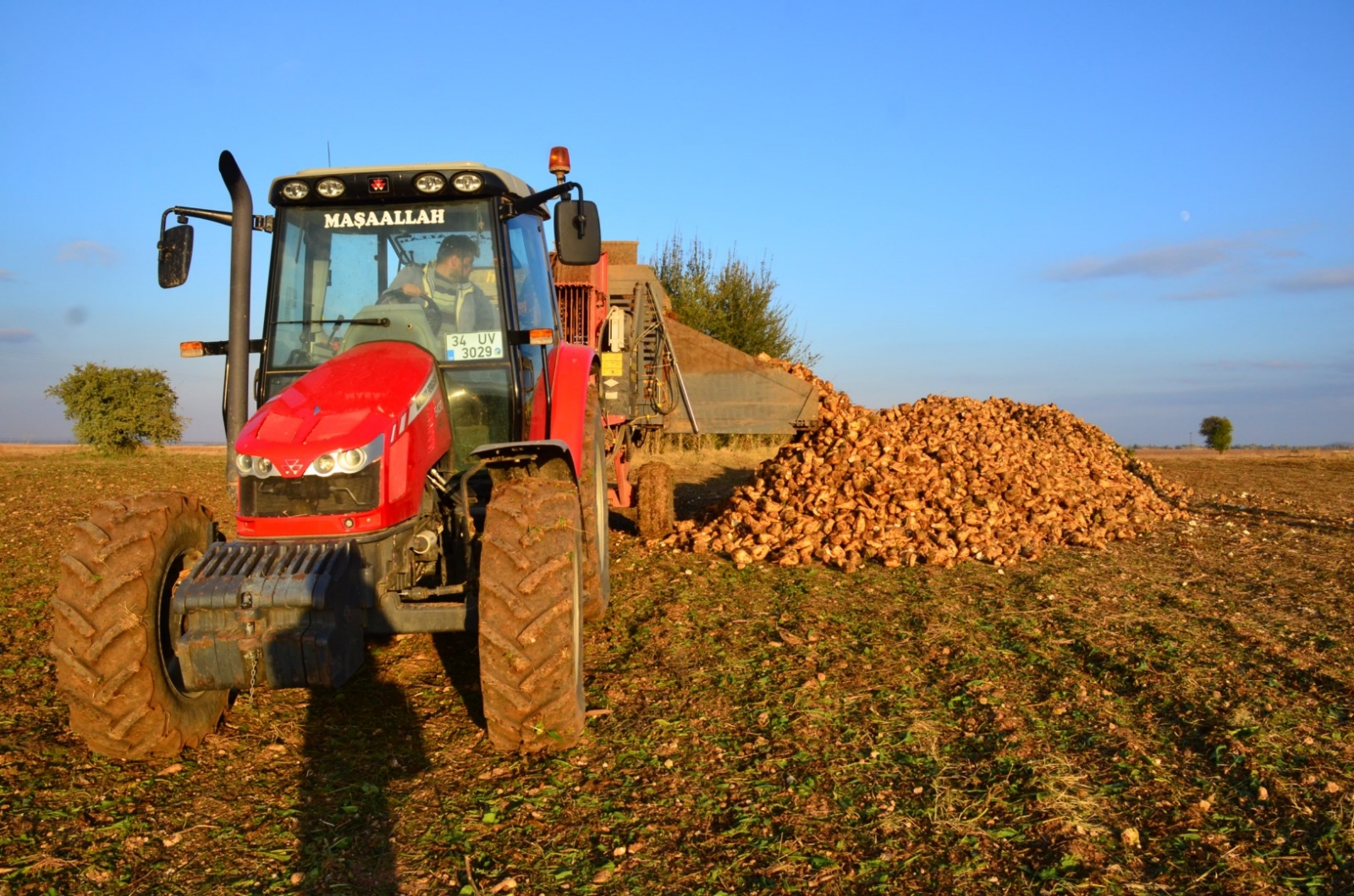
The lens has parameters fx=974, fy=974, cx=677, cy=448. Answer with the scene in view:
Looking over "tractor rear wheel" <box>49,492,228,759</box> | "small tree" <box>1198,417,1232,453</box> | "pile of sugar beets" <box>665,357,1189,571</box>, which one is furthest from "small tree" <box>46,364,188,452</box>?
"small tree" <box>1198,417,1232,453</box>

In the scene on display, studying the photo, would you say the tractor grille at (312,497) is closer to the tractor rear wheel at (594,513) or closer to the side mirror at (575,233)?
the tractor rear wheel at (594,513)

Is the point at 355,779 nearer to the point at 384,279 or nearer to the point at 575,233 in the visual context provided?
the point at 384,279

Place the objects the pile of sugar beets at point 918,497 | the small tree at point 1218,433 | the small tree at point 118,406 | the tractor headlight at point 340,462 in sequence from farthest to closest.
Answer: the small tree at point 1218,433
the small tree at point 118,406
the pile of sugar beets at point 918,497
the tractor headlight at point 340,462

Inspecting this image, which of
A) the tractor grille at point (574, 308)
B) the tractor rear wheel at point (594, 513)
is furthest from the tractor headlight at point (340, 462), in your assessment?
the tractor grille at point (574, 308)

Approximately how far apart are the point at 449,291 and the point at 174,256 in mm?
1281

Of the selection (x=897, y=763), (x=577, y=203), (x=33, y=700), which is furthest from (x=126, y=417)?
(x=897, y=763)

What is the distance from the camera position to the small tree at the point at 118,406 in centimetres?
2005

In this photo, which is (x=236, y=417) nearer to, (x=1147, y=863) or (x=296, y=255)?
(x=296, y=255)

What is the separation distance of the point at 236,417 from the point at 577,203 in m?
1.94

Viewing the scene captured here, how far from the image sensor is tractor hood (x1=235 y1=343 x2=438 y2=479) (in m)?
4.04

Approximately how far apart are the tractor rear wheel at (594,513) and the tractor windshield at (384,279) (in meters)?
0.99

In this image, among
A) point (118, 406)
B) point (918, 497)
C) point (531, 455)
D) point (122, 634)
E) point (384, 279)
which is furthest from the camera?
point (118, 406)

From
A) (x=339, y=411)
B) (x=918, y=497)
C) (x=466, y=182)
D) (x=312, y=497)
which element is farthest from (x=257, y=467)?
(x=918, y=497)

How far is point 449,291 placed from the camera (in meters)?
5.09
